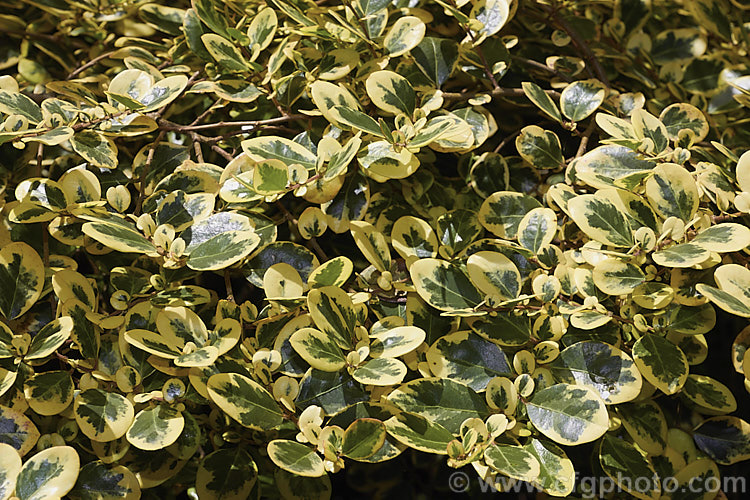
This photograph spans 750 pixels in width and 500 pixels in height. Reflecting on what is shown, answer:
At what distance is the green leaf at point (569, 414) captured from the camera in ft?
2.22

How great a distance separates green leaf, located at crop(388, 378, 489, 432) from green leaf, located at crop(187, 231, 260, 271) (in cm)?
23

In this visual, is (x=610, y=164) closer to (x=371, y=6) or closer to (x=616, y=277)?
(x=616, y=277)

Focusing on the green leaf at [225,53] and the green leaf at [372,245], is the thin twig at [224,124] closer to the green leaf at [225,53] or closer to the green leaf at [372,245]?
the green leaf at [225,53]

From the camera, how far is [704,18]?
1.14 metres

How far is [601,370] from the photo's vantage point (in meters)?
0.74

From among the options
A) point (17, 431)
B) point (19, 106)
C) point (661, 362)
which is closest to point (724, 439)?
point (661, 362)

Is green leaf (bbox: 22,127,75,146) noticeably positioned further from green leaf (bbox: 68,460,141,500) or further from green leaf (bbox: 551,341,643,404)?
green leaf (bbox: 551,341,643,404)

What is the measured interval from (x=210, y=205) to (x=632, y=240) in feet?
1.70

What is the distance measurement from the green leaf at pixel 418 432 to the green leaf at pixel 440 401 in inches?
0.5

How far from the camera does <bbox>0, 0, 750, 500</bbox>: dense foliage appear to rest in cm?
71

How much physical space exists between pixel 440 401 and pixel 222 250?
305mm

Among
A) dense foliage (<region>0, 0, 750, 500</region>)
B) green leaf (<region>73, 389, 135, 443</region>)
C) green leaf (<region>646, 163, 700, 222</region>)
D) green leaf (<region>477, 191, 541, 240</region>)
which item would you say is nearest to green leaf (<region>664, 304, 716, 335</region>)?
dense foliage (<region>0, 0, 750, 500</region>)

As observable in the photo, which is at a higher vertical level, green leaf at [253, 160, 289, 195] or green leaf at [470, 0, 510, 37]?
green leaf at [470, 0, 510, 37]

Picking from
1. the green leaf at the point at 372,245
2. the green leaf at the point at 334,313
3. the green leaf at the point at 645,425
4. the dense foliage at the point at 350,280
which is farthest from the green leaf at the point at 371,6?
the green leaf at the point at 645,425
